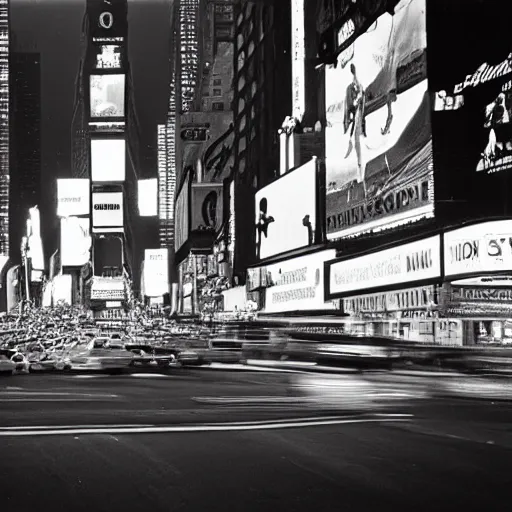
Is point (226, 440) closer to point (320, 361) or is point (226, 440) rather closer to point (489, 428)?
point (489, 428)

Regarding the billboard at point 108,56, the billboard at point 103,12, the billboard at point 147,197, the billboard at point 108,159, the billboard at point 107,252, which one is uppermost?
the billboard at point 103,12

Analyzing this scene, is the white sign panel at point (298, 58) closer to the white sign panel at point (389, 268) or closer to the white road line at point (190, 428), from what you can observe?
the white sign panel at point (389, 268)

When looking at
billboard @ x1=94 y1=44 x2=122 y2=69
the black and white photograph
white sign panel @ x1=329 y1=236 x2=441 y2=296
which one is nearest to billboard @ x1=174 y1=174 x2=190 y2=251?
the black and white photograph

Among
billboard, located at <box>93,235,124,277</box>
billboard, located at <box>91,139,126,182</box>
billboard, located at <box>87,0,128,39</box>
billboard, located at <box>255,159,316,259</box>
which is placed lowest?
billboard, located at <box>255,159,316,259</box>

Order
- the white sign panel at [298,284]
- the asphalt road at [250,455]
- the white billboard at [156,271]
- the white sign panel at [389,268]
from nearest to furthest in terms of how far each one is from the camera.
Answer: the asphalt road at [250,455] → the white sign panel at [389,268] → the white sign panel at [298,284] → the white billboard at [156,271]

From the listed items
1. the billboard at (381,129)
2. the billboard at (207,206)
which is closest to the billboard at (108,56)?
the billboard at (207,206)

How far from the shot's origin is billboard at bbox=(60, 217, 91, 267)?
185m

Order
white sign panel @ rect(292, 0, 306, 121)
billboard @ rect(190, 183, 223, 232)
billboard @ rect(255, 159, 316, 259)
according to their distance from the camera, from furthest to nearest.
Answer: billboard @ rect(190, 183, 223, 232) → white sign panel @ rect(292, 0, 306, 121) → billboard @ rect(255, 159, 316, 259)

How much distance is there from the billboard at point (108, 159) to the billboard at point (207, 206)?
61954 millimetres

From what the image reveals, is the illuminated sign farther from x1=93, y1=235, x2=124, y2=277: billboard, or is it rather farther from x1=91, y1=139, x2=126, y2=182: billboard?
x1=93, y1=235, x2=124, y2=277: billboard

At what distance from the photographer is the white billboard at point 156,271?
192 metres

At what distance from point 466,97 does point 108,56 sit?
15194 cm

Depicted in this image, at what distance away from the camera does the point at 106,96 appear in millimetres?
176125

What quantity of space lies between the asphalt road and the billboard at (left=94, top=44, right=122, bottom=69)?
163 metres
